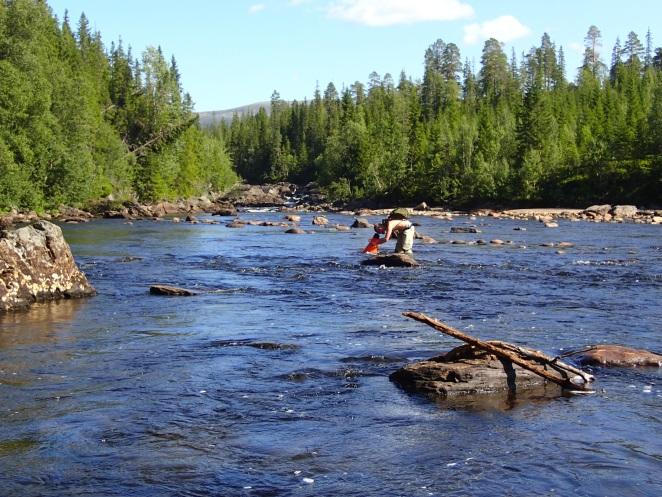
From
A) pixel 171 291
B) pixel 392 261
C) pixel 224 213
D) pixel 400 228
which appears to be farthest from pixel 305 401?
pixel 224 213

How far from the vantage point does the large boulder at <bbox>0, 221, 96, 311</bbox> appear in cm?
1623

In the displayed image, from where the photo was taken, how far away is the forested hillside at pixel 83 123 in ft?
167

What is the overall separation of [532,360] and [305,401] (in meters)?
3.46

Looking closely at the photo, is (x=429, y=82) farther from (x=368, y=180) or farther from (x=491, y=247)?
(x=491, y=247)

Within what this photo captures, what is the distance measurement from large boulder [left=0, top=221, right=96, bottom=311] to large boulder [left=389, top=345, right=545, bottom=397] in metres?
10.6

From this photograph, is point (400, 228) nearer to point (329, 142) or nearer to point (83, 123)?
point (83, 123)

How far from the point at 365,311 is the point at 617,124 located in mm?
91354

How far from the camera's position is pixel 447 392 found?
9.42 m

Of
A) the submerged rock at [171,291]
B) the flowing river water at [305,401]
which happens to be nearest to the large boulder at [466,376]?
the flowing river water at [305,401]

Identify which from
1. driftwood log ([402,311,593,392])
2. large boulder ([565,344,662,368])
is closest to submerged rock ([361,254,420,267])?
large boulder ([565,344,662,368])

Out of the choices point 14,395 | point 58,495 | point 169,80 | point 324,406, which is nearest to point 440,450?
point 324,406

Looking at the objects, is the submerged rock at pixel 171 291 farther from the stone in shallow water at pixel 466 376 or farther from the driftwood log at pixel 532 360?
the driftwood log at pixel 532 360

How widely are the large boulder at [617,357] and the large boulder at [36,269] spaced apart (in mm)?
12627

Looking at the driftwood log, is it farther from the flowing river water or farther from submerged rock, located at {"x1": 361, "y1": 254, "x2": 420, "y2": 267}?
submerged rock, located at {"x1": 361, "y1": 254, "x2": 420, "y2": 267}
